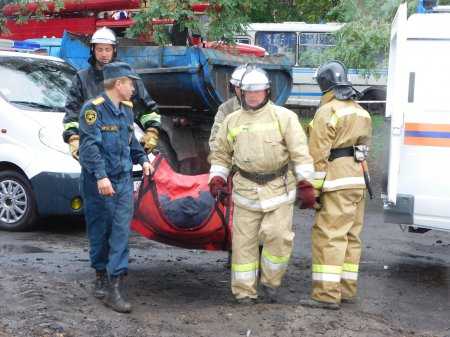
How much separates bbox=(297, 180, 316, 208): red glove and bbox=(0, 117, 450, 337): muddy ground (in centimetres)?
77

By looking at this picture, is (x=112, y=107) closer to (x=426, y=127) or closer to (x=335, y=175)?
(x=335, y=175)

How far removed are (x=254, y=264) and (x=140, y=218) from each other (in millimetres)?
964

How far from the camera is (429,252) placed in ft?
26.8

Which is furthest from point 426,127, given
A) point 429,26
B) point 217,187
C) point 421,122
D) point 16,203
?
point 16,203

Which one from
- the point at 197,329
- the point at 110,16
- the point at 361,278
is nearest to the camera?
the point at 197,329

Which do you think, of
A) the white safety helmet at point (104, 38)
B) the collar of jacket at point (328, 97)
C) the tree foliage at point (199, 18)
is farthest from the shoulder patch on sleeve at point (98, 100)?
the tree foliage at point (199, 18)

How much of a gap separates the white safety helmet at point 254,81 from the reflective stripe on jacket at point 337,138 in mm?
527

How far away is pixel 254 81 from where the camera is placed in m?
5.61

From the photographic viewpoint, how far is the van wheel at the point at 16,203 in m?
8.13

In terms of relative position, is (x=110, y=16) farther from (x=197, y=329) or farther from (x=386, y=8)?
(x=197, y=329)

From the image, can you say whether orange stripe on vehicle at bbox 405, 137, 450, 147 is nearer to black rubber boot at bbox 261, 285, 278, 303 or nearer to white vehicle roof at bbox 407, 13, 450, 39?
white vehicle roof at bbox 407, 13, 450, 39

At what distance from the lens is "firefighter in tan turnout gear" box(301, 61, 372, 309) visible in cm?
584

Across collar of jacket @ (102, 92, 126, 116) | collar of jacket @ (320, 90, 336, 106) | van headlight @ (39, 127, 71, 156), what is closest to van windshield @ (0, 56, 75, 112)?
van headlight @ (39, 127, 71, 156)

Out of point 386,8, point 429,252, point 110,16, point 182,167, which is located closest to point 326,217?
point 429,252
